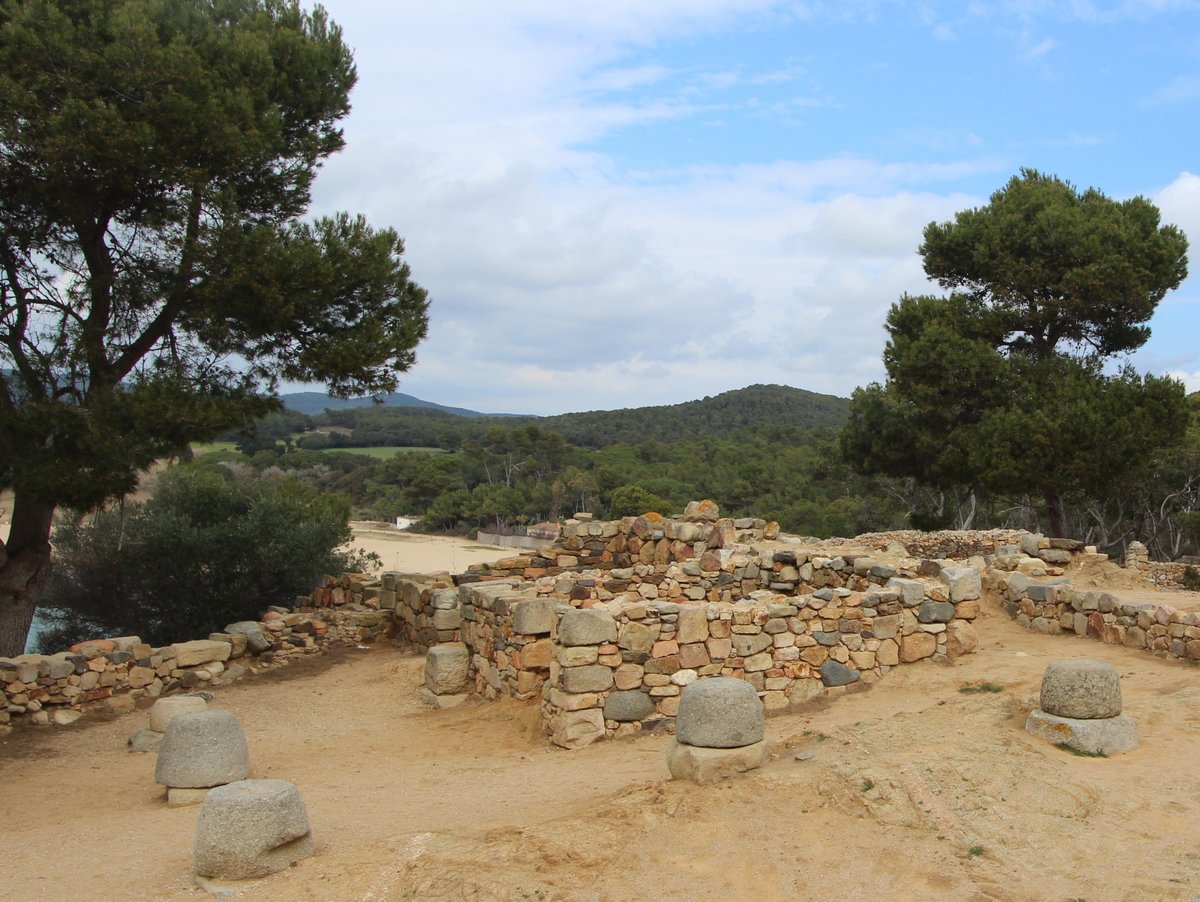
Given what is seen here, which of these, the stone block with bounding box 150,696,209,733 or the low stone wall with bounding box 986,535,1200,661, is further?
the stone block with bounding box 150,696,209,733

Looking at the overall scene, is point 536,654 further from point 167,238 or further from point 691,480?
point 691,480

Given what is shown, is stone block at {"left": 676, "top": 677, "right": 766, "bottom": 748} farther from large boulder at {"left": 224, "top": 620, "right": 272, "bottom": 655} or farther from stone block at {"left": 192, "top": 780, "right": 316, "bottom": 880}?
large boulder at {"left": 224, "top": 620, "right": 272, "bottom": 655}

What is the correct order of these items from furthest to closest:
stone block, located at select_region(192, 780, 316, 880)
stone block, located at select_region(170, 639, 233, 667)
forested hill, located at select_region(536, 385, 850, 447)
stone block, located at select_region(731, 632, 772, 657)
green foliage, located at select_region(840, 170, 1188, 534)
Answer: forested hill, located at select_region(536, 385, 850, 447)
green foliage, located at select_region(840, 170, 1188, 534)
stone block, located at select_region(170, 639, 233, 667)
stone block, located at select_region(731, 632, 772, 657)
stone block, located at select_region(192, 780, 316, 880)

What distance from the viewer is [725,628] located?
9.24m

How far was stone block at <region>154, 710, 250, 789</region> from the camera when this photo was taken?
790 cm

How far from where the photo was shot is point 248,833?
18.5 feet

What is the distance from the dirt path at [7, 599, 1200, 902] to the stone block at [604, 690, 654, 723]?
1.07 feet

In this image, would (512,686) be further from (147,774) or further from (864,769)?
(864,769)

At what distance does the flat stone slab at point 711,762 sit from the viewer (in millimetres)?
6327

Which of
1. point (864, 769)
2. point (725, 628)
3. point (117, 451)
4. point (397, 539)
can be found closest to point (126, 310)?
point (117, 451)

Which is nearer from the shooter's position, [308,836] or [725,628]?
[308,836]

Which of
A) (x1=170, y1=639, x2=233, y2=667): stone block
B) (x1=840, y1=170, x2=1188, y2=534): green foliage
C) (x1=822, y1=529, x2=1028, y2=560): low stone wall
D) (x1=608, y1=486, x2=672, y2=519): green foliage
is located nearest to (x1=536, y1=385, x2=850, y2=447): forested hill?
(x1=608, y1=486, x2=672, y2=519): green foliage

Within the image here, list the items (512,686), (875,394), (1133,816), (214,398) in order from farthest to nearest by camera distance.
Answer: (875,394), (214,398), (512,686), (1133,816)

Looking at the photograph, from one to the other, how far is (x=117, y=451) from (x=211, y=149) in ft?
13.1
